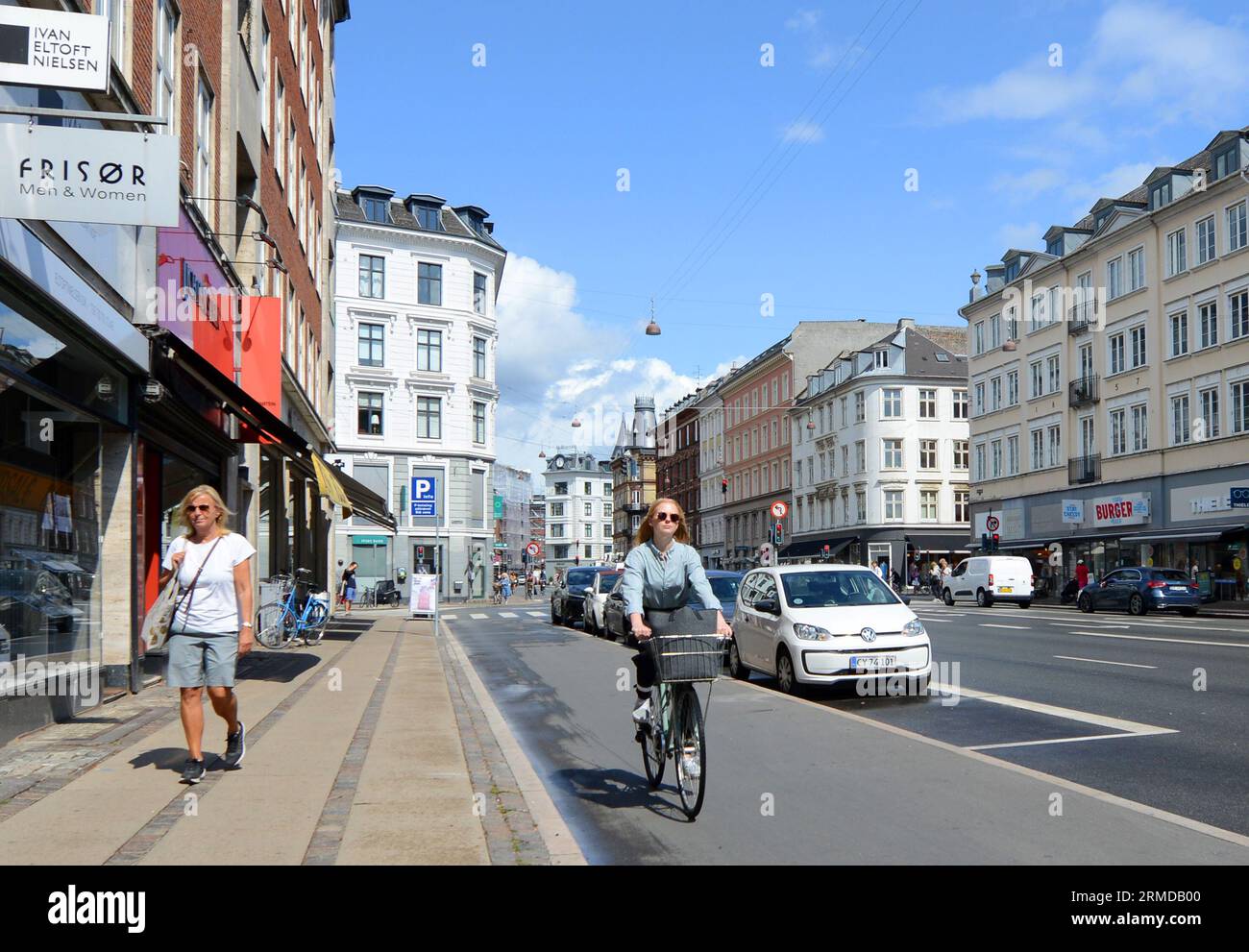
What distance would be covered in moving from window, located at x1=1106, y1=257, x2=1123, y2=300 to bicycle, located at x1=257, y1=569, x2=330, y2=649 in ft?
116

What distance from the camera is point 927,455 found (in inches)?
2746

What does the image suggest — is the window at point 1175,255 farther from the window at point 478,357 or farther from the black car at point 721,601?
the window at point 478,357

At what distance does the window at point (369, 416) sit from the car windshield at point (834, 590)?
146 ft

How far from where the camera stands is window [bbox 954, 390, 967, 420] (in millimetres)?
70375

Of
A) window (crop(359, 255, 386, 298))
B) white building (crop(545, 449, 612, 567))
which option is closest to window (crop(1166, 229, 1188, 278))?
window (crop(359, 255, 386, 298))

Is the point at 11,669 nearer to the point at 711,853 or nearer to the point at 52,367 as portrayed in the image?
the point at 52,367

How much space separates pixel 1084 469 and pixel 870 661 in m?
39.5

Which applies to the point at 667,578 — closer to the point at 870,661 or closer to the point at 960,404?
the point at 870,661

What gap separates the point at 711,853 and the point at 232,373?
13.5m

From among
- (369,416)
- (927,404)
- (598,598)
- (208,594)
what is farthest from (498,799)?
(927,404)

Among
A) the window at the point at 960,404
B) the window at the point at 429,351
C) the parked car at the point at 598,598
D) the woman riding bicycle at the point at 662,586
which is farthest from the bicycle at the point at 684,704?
the window at the point at 960,404
